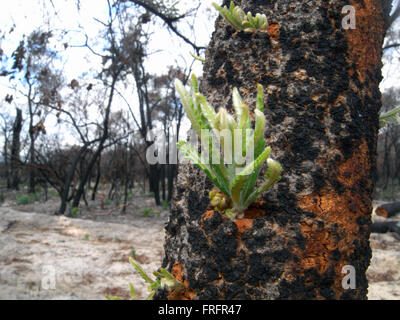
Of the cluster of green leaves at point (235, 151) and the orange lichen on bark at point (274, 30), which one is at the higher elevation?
the orange lichen on bark at point (274, 30)

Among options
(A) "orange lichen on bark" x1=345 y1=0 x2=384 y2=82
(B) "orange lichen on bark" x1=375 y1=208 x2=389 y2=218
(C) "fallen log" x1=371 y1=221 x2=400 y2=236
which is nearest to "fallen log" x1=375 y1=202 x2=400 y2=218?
(B) "orange lichen on bark" x1=375 y1=208 x2=389 y2=218

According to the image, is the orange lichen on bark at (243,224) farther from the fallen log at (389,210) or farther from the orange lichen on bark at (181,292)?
the fallen log at (389,210)

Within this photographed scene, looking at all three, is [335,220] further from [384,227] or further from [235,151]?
[384,227]

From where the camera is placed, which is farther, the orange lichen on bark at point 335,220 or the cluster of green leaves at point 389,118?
the cluster of green leaves at point 389,118

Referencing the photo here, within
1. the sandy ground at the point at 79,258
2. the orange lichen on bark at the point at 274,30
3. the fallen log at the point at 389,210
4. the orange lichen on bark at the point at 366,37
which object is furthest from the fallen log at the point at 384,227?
the orange lichen on bark at the point at 274,30

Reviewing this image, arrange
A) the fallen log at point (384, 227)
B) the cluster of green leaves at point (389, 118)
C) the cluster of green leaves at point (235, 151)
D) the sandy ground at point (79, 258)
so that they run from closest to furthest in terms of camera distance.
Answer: the cluster of green leaves at point (235, 151) → the cluster of green leaves at point (389, 118) → the sandy ground at point (79, 258) → the fallen log at point (384, 227)

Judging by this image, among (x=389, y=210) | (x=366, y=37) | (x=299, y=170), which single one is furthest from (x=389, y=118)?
(x=389, y=210)

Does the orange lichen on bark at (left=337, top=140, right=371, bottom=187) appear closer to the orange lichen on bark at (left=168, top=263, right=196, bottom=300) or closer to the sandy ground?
the orange lichen on bark at (left=168, top=263, right=196, bottom=300)
